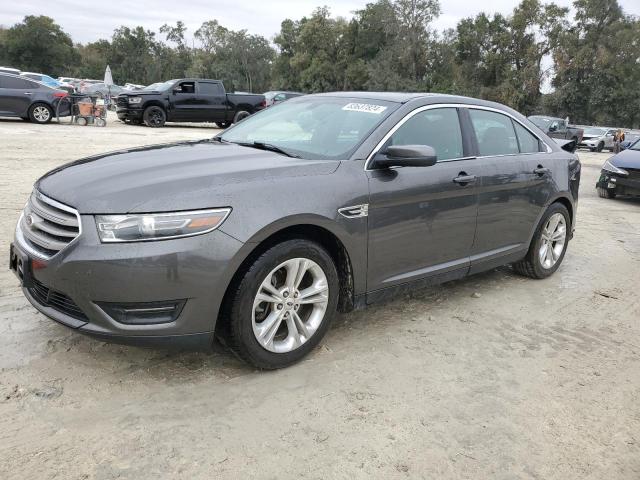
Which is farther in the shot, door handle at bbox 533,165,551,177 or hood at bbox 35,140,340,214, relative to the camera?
door handle at bbox 533,165,551,177

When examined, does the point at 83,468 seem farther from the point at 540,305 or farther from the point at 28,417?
the point at 540,305

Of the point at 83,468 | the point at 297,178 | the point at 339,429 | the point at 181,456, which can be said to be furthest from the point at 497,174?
the point at 83,468

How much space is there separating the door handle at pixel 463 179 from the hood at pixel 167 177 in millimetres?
Answer: 1123

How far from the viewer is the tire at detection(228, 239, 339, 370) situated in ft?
9.88

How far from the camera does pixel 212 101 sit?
69.2 feet

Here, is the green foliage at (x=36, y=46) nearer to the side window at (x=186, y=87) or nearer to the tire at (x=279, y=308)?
the side window at (x=186, y=87)

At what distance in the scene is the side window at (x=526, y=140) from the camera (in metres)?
4.99

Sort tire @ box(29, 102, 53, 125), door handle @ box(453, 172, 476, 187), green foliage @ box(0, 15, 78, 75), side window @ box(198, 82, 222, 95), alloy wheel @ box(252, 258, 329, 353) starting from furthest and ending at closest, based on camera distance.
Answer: green foliage @ box(0, 15, 78, 75), side window @ box(198, 82, 222, 95), tire @ box(29, 102, 53, 125), door handle @ box(453, 172, 476, 187), alloy wheel @ box(252, 258, 329, 353)

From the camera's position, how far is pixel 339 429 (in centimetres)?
278

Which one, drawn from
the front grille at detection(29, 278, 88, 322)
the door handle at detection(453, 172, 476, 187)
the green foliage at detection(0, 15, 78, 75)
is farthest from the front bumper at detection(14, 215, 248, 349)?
the green foliage at detection(0, 15, 78, 75)

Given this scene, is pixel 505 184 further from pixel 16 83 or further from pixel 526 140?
pixel 16 83

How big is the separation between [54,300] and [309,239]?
1.42 m

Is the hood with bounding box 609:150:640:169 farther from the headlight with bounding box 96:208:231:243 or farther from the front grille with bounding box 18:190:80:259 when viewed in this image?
the front grille with bounding box 18:190:80:259

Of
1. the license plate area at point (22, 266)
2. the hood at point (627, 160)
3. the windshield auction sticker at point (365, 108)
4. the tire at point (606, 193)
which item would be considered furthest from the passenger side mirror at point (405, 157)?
the tire at point (606, 193)
